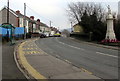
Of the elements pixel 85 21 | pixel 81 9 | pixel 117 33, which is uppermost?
pixel 81 9

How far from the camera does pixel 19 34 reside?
4453 cm

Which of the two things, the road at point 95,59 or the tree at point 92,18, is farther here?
the tree at point 92,18

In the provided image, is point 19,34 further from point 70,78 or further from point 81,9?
point 70,78

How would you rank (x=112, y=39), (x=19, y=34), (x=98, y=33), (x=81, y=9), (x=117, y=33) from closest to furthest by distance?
(x=112, y=39), (x=117, y=33), (x=98, y=33), (x=19, y=34), (x=81, y=9)

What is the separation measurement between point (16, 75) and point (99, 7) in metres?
41.1

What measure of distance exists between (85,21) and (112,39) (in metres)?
13.9

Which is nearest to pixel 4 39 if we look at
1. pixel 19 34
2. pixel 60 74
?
pixel 19 34

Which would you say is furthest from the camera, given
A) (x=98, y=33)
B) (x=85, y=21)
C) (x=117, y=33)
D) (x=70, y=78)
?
(x=85, y=21)

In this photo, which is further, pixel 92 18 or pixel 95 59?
pixel 92 18

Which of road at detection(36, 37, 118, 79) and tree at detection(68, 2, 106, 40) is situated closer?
road at detection(36, 37, 118, 79)

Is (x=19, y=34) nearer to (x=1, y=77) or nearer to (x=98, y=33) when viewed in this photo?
(x=98, y=33)

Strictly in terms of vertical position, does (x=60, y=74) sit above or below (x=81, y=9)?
below

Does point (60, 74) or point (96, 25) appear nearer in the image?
point (60, 74)

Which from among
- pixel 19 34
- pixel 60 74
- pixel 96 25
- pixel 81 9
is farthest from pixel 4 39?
pixel 81 9
